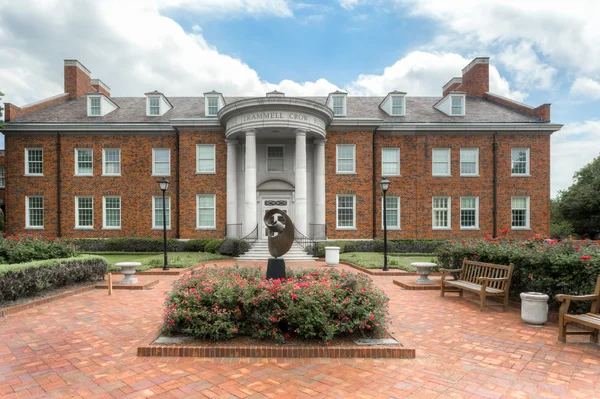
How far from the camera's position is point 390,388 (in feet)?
13.6

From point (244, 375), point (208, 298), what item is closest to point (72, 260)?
point (208, 298)

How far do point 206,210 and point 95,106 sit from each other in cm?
1115

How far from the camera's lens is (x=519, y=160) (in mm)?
23172

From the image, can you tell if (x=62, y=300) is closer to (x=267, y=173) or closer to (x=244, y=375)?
(x=244, y=375)

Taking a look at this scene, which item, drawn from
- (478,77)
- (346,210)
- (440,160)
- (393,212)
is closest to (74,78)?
(346,210)

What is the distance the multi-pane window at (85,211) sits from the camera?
74.6 feet

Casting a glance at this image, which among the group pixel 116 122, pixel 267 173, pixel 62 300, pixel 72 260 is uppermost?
pixel 116 122

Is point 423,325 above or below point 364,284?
below

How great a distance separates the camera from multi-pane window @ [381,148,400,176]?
22.8 meters

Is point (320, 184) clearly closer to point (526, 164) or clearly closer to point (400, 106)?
point (400, 106)

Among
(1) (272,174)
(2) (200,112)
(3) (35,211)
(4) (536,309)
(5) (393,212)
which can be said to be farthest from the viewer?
(2) (200,112)

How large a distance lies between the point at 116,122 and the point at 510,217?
27.1 metres

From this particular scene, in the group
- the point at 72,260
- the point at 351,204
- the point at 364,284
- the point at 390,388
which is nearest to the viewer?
the point at 390,388

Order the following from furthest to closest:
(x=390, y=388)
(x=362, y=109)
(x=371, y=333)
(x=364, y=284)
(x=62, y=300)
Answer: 1. (x=362, y=109)
2. (x=62, y=300)
3. (x=364, y=284)
4. (x=371, y=333)
5. (x=390, y=388)
